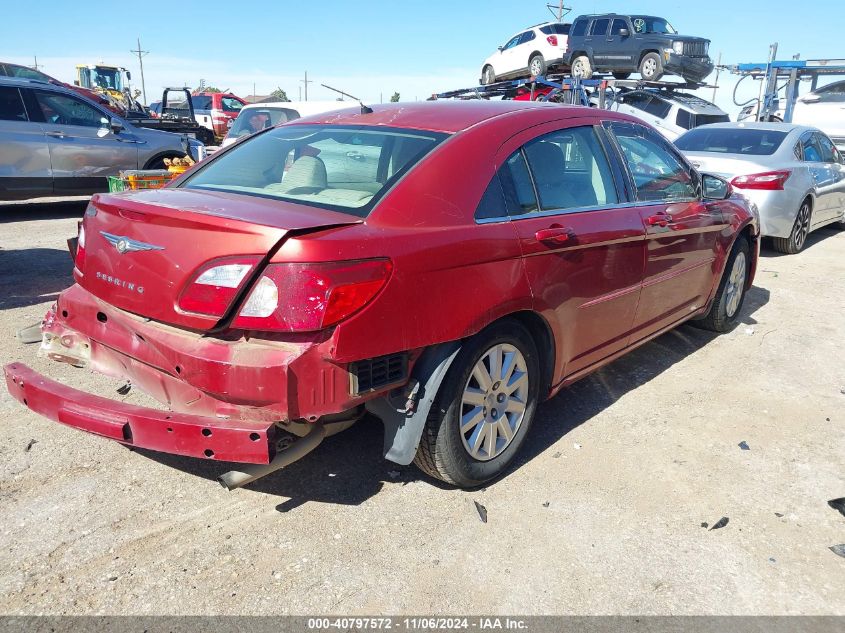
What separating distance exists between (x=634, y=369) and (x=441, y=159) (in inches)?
99.0

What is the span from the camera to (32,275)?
21.1 feet

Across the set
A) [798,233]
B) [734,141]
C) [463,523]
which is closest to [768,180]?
[734,141]

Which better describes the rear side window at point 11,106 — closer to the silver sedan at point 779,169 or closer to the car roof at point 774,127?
the silver sedan at point 779,169

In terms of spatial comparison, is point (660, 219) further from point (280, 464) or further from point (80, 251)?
point (80, 251)

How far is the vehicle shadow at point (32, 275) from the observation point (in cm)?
567

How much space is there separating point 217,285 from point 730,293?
169 inches

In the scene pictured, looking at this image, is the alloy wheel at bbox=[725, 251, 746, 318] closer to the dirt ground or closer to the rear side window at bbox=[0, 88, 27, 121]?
the dirt ground

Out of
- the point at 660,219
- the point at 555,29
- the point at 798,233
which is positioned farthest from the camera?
the point at 555,29

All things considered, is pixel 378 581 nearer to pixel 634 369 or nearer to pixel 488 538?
pixel 488 538

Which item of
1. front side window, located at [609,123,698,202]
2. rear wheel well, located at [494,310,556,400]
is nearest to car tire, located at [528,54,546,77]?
front side window, located at [609,123,698,202]

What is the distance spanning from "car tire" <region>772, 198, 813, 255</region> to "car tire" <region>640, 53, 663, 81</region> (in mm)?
9322

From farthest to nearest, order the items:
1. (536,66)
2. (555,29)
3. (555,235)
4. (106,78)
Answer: (106,78), (536,66), (555,29), (555,235)

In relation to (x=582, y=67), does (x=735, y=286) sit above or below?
below

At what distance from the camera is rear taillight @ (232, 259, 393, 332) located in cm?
229
